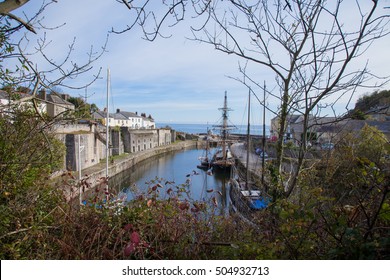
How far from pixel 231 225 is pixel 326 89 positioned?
1655mm

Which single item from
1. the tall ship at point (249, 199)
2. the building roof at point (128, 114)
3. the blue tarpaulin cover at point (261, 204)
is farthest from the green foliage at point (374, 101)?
the building roof at point (128, 114)

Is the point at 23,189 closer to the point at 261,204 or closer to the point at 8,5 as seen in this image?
the point at 8,5

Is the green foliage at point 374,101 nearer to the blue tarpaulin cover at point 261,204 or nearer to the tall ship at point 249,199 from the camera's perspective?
the tall ship at point 249,199

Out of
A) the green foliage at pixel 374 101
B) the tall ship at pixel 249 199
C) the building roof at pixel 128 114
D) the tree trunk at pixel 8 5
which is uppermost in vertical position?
the building roof at pixel 128 114

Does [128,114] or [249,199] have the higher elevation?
[128,114]

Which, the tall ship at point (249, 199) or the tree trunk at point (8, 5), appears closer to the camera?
the tree trunk at point (8, 5)

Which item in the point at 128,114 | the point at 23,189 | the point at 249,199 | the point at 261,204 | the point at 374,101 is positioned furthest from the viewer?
the point at 128,114

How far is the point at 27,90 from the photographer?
9.35 ft

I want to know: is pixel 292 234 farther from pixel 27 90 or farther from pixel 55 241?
pixel 27 90

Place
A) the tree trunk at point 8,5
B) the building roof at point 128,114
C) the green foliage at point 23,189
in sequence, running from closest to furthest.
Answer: the tree trunk at point 8,5, the green foliage at point 23,189, the building roof at point 128,114

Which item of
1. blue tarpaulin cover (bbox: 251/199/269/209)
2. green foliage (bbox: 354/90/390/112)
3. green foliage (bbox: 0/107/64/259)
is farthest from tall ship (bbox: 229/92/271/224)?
green foliage (bbox: 0/107/64/259)

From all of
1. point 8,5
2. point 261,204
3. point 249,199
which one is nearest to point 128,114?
point 249,199

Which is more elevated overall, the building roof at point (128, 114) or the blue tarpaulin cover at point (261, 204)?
the building roof at point (128, 114)
